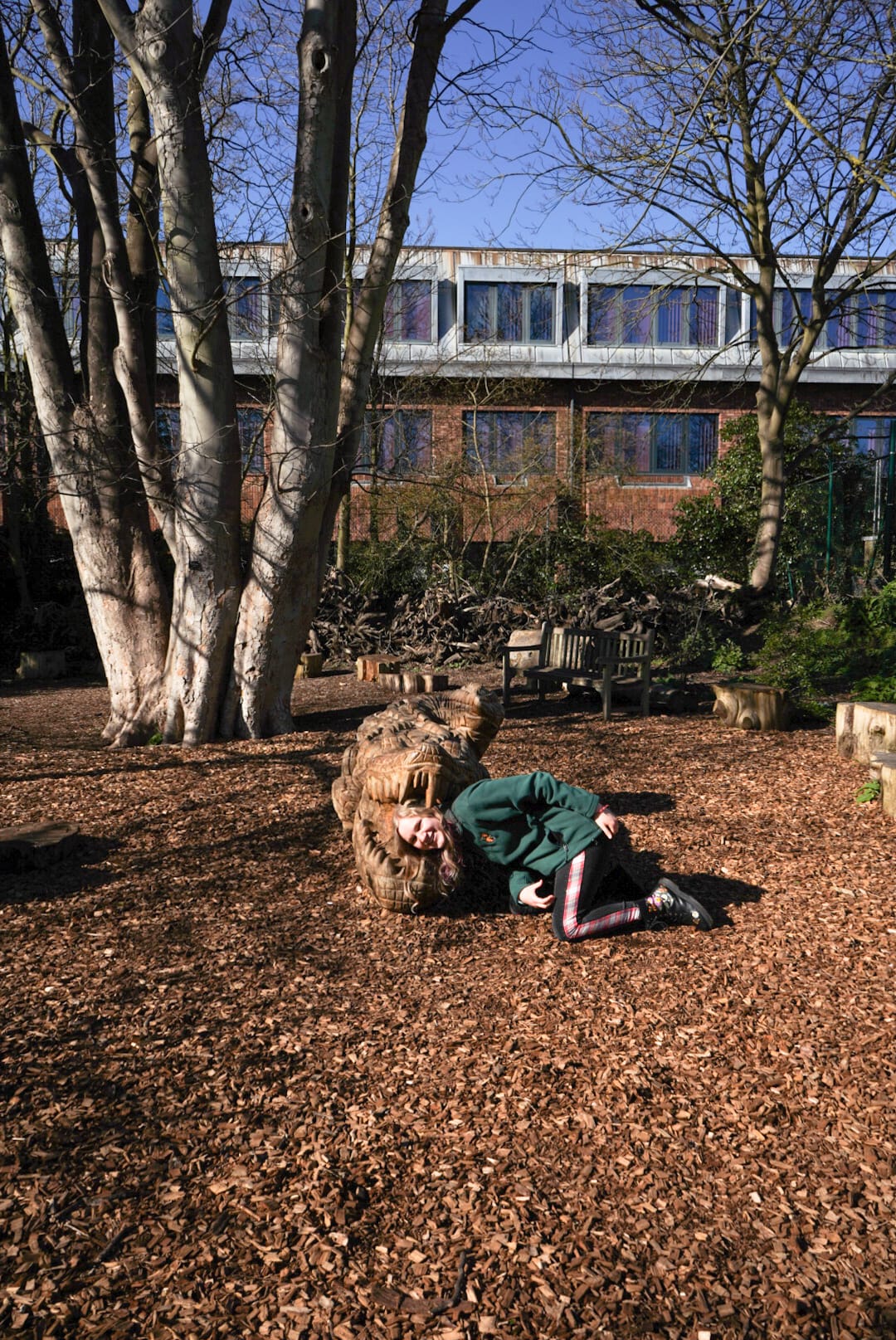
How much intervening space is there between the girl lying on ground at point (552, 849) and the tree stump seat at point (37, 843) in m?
2.04

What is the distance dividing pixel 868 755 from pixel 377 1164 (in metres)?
5.47

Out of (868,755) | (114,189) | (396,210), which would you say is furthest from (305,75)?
(868,755)

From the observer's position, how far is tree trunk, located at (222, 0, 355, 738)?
7.44m

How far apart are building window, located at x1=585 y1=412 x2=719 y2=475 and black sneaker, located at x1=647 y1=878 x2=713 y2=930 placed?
17.6 m

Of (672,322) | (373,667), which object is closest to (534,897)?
(373,667)

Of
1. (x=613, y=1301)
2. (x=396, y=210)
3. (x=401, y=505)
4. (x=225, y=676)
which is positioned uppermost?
(x=396, y=210)

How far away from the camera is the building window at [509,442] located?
17.2m

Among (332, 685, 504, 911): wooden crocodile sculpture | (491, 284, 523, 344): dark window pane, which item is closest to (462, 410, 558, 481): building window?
(491, 284, 523, 344): dark window pane

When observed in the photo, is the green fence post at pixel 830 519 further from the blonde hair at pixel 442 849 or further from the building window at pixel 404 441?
the blonde hair at pixel 442 849

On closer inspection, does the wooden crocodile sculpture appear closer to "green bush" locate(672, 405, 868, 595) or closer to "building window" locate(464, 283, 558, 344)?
"green bush" locate(672, 405, 868, 595)

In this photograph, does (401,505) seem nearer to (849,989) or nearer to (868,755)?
(868,755)

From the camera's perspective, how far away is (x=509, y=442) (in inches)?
781

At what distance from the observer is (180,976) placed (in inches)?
160

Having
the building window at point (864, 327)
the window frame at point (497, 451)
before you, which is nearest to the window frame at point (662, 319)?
the building window at point (864, 327)
